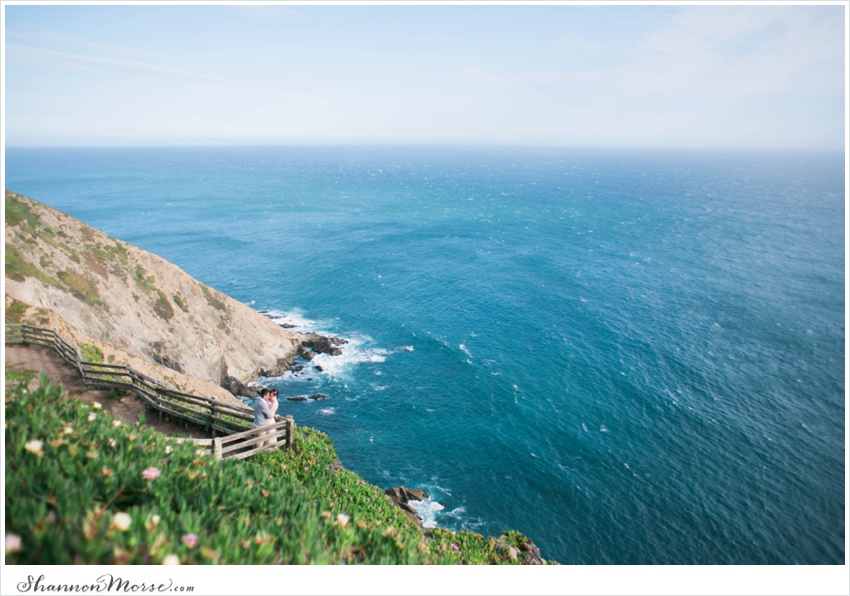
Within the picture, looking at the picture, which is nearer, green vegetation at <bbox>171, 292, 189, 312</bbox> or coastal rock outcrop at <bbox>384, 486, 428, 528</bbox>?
coastal rock outcrop at <bbox>384, 486, 428, 528</bbox>

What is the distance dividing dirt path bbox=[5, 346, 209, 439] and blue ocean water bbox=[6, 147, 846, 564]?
23.4m

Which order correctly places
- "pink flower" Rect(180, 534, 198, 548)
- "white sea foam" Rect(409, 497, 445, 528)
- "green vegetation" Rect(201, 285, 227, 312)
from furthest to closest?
"green vegetation" Rect(201, 285, 227, 312)
"white sea foam" Rect(409, 497, 445, 528)
"pink flower" Rect(180, 534, 198, 548)

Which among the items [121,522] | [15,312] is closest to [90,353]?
[15,312]

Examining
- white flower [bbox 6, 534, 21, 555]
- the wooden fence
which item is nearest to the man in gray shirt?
the wooden fence

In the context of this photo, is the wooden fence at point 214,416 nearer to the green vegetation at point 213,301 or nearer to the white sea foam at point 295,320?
the green vegetation at point 213,301

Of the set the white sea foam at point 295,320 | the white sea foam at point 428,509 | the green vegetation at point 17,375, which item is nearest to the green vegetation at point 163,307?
the white sea foam at point 295,320

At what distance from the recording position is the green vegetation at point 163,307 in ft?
155

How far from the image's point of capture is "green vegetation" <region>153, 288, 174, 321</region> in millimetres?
47344

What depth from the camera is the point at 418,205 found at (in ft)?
518

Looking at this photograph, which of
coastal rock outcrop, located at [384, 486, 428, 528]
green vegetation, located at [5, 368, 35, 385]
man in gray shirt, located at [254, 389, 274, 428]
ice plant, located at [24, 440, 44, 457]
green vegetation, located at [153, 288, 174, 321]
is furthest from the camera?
green vegetation, located at [153, 288, 174, 321]

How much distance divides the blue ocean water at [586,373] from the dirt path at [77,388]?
76.7 ft

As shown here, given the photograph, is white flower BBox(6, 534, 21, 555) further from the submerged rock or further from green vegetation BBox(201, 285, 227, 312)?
the submerged rock

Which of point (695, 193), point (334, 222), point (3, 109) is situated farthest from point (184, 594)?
point (695, 193)

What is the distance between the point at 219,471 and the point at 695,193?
20592cm
